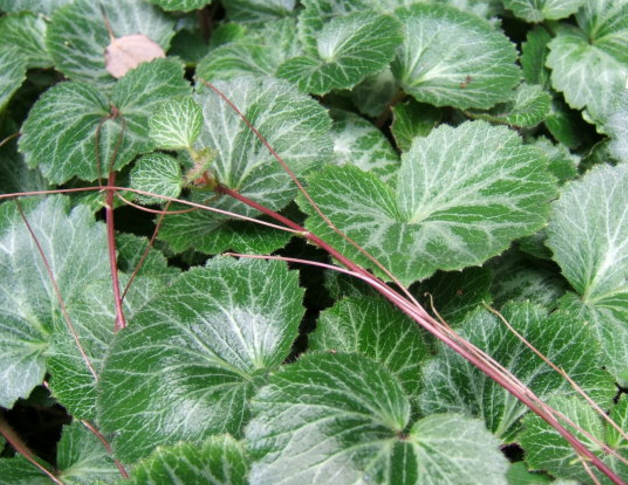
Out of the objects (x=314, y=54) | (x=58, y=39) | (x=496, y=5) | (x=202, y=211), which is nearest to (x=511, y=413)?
(x=202, y=211)

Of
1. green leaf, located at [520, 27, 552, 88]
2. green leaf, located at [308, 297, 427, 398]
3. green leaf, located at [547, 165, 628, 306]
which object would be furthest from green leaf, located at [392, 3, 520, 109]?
green leaf, located at [308, 297, 427, 398]

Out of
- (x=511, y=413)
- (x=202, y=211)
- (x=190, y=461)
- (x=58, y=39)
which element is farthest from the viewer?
(x=58, y=39)

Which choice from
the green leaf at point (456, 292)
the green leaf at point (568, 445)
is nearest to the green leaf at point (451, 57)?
the green leaf at point (456, 292)

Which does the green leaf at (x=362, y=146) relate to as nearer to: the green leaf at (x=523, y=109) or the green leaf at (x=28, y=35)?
the green leaf at (x=523, y=109)

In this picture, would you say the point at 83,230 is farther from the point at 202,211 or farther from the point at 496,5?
the point at 496,5

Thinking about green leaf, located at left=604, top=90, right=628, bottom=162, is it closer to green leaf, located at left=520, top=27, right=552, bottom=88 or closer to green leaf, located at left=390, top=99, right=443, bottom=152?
green leaf, located at left=520, top=27, right=552, bottom=88

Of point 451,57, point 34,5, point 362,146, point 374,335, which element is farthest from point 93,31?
point 374,335
